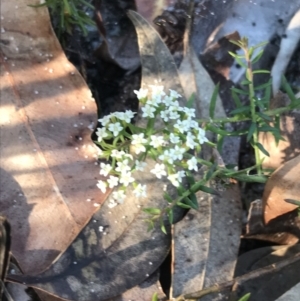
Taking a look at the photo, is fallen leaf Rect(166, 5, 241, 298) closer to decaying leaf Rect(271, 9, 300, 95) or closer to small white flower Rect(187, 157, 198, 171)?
small white flower Rect(187, 157, 198, 171)

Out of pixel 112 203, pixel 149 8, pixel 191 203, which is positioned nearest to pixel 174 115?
pixel 191 203

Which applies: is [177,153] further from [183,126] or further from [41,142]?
[41,142]

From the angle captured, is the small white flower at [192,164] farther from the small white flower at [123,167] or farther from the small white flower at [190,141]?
the small white flower at [123,167]

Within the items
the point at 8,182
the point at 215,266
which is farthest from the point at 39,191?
the point at 215,266

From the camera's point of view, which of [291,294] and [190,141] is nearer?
[190,141]

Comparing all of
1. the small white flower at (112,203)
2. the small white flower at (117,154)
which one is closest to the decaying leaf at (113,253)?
the small white flower at (112,203)

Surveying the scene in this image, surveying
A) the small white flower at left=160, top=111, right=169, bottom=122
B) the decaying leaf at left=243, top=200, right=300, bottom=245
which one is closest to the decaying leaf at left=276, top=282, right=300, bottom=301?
the decaying leaf at left=243, top=200, right=300, bottom=245

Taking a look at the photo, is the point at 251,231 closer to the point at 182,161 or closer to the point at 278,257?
the point at 278,257
